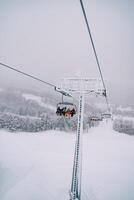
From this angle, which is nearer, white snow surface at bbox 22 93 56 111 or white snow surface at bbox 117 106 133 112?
white snow surface at bbox 117 106 133 112

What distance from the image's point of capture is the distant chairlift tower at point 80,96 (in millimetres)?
8484

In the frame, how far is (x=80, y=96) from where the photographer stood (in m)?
8.95

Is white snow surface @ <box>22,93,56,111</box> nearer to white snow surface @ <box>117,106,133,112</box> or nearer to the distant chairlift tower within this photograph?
white snow surface @ <box>117,106,133,112</box>

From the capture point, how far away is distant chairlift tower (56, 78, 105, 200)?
8.48 m

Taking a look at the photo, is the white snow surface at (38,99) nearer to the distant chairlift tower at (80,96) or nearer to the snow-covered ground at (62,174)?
the snow-covered ground at (62,174)

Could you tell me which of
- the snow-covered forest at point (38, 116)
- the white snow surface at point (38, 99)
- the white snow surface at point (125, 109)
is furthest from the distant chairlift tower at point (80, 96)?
the white snow surface at point (125, 109)

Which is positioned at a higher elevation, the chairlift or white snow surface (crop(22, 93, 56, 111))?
white snow surface (crop(22, 93, 56, 111))

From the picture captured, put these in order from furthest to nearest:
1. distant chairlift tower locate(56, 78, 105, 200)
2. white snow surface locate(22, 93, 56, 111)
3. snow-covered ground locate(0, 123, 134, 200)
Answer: white snow surface locate(22, 93, 56, 111)
snow-covered ground locate(0, 123, 134, 200)
distant chairlift tower locate(56, 78, 105, 200)

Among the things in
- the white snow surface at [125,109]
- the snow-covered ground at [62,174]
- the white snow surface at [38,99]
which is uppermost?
the white snow surface at [38,99]

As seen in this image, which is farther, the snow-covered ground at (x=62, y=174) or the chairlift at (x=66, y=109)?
the snow-covered ground at (x=62, y=174)

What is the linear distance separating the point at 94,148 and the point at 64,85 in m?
19.3

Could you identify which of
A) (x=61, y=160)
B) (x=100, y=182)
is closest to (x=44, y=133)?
(x=61, y=160)

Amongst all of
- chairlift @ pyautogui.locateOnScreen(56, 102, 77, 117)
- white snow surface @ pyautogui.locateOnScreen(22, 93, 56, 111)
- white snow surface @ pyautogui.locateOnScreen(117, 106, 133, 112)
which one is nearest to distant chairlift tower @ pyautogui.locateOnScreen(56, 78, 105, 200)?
chairlift @ pyautogui.locateOnScreen(56, 102, 77, 117)

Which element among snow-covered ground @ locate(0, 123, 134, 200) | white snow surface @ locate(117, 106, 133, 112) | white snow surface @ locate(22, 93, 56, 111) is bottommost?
snow-covered ground @ locate(0, 123, 134, 200)
